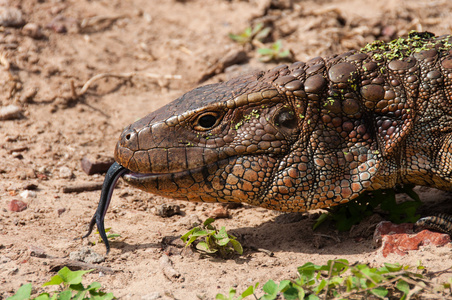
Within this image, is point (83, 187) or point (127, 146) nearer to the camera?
point (127, 146)

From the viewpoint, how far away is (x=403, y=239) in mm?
4078

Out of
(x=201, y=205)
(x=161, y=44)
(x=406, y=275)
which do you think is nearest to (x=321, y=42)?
(x=161, y=44)

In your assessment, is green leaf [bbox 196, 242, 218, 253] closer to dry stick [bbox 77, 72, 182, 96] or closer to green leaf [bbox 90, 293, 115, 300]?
green leaf [bbox 90, 293, 115, 300]

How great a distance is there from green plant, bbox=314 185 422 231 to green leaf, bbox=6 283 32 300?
2.44 m

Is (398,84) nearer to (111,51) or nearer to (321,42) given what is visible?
(321,42)

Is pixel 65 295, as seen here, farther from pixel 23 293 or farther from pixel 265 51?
pixel 265 51

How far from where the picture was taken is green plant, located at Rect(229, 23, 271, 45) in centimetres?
828

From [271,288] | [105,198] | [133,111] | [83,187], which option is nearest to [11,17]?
[133,111]

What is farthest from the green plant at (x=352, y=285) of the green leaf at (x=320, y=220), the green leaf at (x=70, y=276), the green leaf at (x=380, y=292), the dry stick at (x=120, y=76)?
the dry stick at (x=120, y=76)

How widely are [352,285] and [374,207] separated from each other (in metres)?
1.32

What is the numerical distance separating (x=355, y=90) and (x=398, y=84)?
0.35 m

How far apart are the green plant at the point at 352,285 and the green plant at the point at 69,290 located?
85cm

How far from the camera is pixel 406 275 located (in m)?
3.42

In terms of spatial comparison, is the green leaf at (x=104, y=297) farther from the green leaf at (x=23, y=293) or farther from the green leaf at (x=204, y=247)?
the green leaf at (x=204, y=247)
